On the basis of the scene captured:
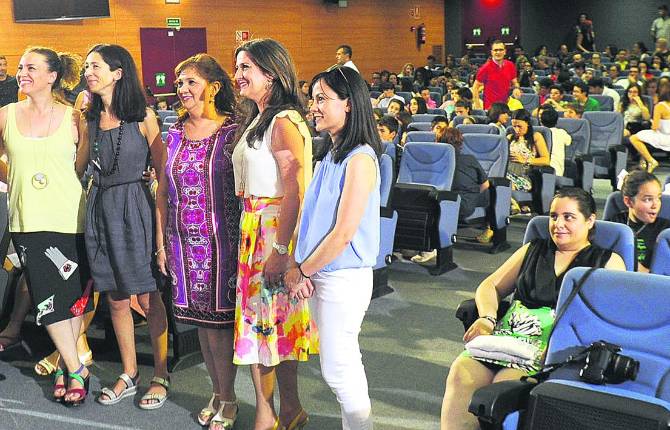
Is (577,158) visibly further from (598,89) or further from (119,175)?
(119,175)

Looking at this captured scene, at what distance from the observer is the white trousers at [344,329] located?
282cm

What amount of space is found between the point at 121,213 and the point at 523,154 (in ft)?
14.8

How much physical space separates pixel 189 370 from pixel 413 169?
2940 mm

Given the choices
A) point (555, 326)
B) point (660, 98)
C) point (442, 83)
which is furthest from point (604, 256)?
point (442, 83)

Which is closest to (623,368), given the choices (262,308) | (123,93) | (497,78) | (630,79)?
(262,308)

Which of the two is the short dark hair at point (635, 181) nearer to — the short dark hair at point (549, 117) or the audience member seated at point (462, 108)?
the short dark hair at point (549, 117)

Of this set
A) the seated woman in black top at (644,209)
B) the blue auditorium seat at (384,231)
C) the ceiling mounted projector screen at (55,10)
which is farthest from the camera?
the ceiling mounted projector screen at (55,10)

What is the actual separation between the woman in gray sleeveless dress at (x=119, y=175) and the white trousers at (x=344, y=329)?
100 centimetres

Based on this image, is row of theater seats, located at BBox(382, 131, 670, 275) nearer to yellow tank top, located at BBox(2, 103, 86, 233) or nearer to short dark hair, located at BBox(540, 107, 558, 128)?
short dark hair, located at BBox(540, 107, 558, 128)

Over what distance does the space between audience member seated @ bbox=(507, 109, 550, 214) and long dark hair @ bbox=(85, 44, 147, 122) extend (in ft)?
14.2

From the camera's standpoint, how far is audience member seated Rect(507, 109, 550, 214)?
7410mm

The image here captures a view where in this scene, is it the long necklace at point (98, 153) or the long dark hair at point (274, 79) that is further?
the long necklace at point (98, 153)

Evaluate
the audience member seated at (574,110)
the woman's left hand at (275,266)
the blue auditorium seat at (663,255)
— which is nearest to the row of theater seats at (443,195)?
the audience member seated at (574,110)

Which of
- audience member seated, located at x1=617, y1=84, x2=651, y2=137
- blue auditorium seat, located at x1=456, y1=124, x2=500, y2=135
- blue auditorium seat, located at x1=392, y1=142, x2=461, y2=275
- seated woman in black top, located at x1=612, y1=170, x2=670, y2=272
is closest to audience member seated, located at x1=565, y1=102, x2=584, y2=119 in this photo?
audience member seated, located at x1=617, y1=84, x2=651, y2=137
